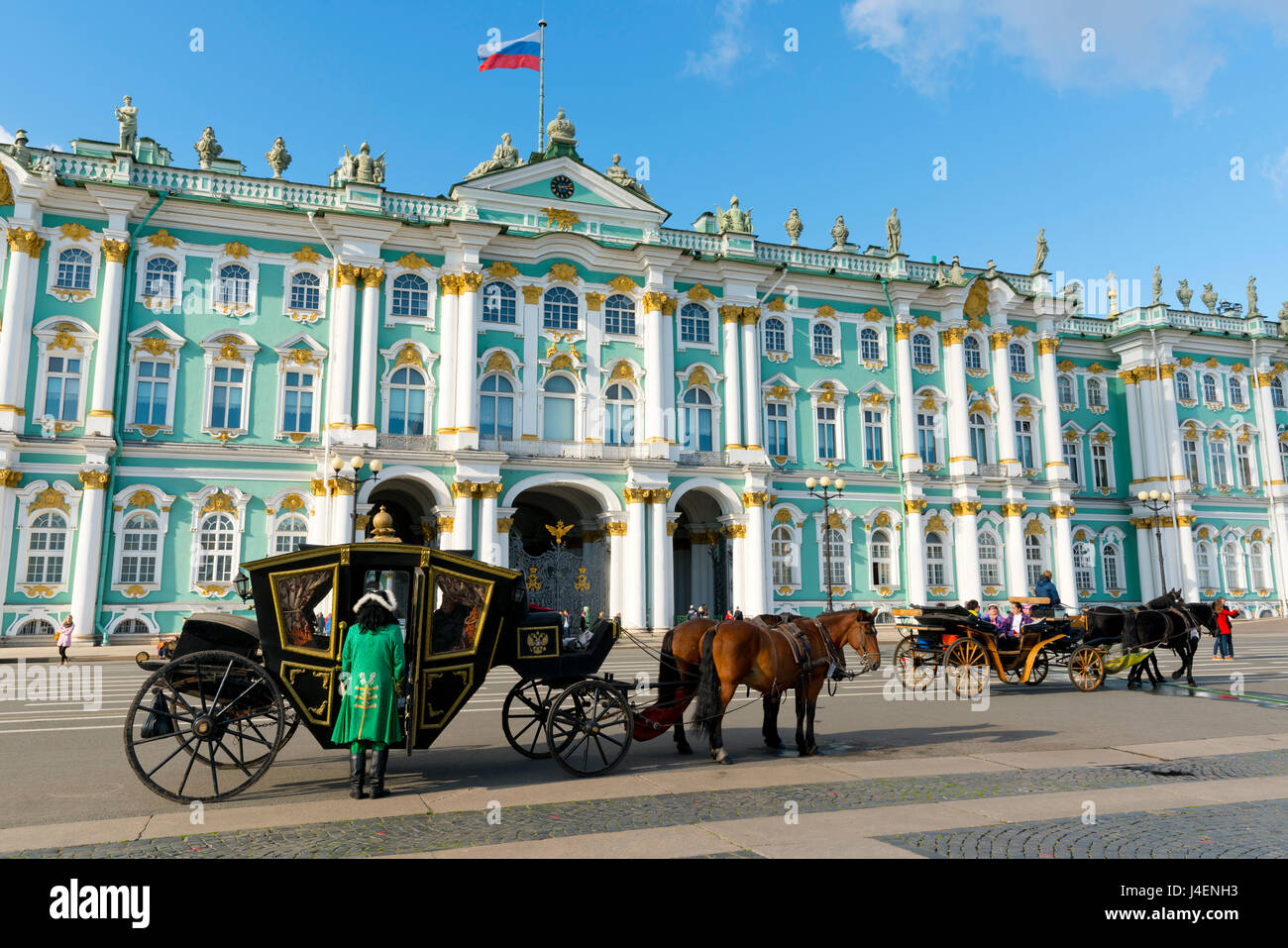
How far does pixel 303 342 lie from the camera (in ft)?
101

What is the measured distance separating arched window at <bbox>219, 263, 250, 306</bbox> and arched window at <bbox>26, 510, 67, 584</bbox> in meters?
8.85

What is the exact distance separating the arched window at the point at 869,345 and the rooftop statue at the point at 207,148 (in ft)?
87.6

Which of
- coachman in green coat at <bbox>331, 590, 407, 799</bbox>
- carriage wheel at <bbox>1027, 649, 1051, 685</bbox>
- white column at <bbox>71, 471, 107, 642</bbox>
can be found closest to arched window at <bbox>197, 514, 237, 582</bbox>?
white column at <bbox>71, 471, 107, 642</bbox>

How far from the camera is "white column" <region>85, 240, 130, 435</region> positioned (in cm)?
2797

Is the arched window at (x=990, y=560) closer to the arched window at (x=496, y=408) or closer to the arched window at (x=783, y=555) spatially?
the arched window at (x=783, y=555)

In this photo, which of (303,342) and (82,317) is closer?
(82,317)

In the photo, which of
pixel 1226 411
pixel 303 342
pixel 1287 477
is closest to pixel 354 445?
pixel 303 342

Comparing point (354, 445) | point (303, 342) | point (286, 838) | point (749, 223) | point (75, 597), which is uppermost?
point (749, 223)

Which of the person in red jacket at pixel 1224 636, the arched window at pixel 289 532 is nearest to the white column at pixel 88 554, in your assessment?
the arched window at pixel 289 532

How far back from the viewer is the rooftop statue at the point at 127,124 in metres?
29.9

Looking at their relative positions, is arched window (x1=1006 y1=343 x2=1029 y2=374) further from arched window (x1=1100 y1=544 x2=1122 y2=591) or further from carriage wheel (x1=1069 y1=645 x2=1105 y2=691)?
carriage wheel (x1=1069 y1=645 x2=1105 y2=691)
